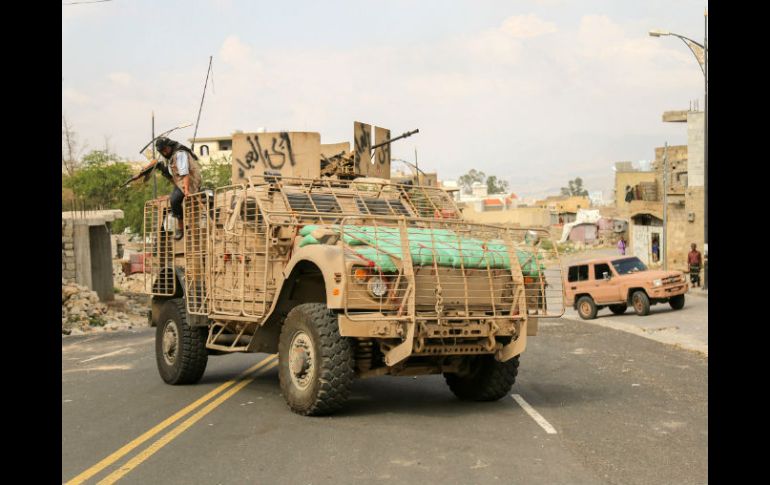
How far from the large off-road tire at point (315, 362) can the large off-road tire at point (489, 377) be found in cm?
178

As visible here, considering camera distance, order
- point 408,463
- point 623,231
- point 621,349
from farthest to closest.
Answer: point 623,231 → point 621,349 → point 408,463

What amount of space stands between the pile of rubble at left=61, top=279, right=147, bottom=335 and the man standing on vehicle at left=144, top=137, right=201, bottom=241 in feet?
44.5

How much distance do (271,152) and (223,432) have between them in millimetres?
6534

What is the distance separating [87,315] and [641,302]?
16.3m

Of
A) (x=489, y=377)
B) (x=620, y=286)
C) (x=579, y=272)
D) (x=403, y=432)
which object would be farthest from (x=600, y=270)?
(x=403, y=432)

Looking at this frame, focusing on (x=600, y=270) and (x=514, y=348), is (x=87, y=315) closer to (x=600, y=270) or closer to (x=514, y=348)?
(x=600, y=270)

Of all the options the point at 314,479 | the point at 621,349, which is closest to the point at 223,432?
the point at 314,479

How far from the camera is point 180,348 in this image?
10.9 metres

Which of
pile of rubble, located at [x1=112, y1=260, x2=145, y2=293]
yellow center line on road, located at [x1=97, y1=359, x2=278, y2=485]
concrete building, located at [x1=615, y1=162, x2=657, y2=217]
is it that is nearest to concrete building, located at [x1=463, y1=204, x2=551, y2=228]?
concrete building, located at [x1=615, y1=162, x2=657, y2=217]

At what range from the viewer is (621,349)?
16000 millimetres

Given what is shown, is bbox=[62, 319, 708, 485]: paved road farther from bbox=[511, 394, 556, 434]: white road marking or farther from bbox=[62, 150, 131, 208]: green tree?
bbox=[62, 150, 131, 208]: green tree

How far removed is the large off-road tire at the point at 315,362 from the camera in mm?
8125
